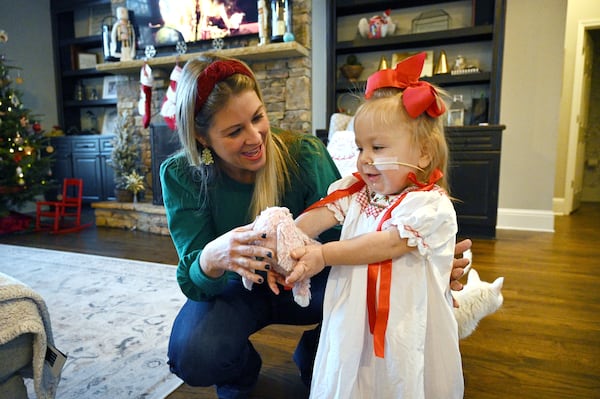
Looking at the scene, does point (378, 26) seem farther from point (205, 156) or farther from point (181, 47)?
point (205, 156)

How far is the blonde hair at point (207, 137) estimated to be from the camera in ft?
3.28

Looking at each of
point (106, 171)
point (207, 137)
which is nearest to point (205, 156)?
point (207, 137)

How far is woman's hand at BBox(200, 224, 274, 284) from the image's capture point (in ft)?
2.71

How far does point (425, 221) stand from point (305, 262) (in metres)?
0.25

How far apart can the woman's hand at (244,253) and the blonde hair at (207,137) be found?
212 mm

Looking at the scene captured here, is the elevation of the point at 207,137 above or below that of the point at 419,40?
below

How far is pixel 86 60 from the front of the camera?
16.9ft

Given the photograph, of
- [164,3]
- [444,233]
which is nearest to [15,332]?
[444,233]

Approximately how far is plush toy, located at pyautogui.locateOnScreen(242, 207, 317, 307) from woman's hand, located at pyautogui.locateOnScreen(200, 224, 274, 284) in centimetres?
1

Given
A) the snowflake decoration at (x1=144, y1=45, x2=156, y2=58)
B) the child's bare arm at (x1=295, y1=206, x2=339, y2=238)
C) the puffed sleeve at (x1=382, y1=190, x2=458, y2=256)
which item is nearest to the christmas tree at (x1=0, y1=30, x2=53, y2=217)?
the snowflake decoration at (x1=144, y1=45, x2=156, y2=58)

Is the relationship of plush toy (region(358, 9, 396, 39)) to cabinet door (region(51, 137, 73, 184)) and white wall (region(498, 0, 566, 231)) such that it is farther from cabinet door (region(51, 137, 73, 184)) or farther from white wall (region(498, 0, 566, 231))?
cabinet door (region(51, 137, 73, 184))

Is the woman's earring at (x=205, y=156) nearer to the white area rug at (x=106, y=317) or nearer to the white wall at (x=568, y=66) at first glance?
the white area rug at (x=106, y=317)

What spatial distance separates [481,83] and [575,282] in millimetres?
2022

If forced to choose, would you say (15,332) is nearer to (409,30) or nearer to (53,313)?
(53,313)
